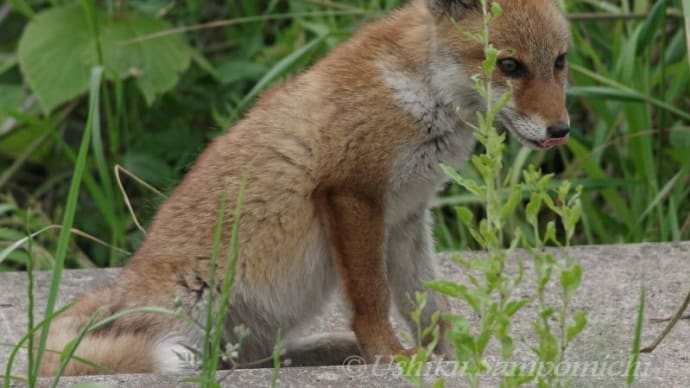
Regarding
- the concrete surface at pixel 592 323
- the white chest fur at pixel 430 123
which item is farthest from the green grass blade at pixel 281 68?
the white chest fur at pixel 430 123

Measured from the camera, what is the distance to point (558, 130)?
11.8 ft

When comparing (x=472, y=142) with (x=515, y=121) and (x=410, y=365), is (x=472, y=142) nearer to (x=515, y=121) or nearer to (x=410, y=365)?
(x=515, y=121)

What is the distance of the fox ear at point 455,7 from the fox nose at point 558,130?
20.3 inches

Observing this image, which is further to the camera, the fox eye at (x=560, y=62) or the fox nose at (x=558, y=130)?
the fox eye at (x=560, y=62)

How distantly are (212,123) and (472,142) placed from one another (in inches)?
117

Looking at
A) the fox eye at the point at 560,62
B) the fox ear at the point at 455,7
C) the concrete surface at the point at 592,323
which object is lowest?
the concrete surface at the point at 592,323

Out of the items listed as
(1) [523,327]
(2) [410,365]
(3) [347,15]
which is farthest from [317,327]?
(3) [347,15]

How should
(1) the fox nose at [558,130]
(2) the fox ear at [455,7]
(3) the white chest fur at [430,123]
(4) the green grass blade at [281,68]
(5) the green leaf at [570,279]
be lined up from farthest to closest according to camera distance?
(4) the green grass blade at [281,68] → (2) the fox ear at [455,7] → (3) the white chest fur at [430,123] → (1) the fox nose at [558,130] → (5) the green leaf at [570,279]

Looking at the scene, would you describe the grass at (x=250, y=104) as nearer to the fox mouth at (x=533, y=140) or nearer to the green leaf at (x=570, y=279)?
the fox mouth at (x=533, y=140)

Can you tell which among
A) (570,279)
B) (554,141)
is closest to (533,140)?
(554,141)

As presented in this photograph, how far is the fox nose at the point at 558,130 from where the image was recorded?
11.8 ft

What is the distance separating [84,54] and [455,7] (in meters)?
2.41

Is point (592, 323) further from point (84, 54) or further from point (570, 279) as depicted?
point (84, 54)

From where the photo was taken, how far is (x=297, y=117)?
3824 mm
